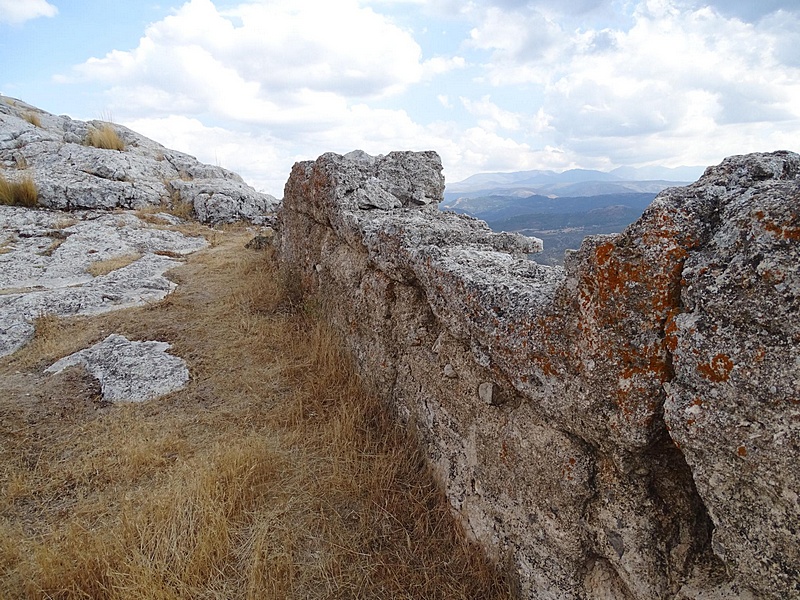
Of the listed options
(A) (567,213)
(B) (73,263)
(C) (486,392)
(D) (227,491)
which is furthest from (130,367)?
(A) (567,213)

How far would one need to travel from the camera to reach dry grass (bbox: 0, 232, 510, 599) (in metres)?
2.84

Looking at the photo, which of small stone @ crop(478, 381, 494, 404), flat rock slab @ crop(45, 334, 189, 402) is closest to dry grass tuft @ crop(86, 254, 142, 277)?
flat rock slab @ crop(45, 334, 189, 402)

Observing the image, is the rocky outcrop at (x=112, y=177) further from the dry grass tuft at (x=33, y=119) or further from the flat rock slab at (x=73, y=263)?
the flat rock slab at (x=73, y=263)

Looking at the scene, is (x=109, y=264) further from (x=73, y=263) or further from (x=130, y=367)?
(x=130, y=367)

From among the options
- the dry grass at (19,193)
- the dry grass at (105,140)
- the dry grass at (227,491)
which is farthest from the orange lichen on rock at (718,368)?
the dry grass at (105,140)

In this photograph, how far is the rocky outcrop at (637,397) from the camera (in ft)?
5.57

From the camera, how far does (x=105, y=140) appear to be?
655 inches

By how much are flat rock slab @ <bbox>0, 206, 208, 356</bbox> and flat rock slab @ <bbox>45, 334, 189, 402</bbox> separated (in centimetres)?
119

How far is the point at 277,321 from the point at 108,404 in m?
2.16

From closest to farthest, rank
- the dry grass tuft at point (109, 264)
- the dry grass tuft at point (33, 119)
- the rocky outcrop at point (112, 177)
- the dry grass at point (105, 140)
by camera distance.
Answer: the dry grass tuft at point (109, 264) → the rocky outcrop at point (112, 177) → the dry grass at point (105, 140) → the dry grass tuft at point (33, 119)

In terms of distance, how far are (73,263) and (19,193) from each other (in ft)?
15.3

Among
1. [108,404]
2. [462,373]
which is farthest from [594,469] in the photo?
[108,404]

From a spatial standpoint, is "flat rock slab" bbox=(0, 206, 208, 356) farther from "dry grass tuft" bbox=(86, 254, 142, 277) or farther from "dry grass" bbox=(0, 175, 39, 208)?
"dry grass" bbox=(0, 175, 39, 208)

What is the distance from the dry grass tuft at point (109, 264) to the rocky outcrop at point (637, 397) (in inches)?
289
